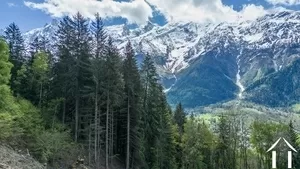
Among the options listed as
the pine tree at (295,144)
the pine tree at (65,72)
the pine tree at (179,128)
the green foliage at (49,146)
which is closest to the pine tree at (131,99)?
the pine tree at (65,72)

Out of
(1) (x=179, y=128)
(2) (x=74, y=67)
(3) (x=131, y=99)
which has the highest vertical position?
(2) (x=74, y=67)

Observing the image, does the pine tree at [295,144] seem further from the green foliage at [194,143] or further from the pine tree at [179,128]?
the pine tree at [179,128]

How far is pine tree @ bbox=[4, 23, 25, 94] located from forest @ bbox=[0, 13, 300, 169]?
0.88 ft

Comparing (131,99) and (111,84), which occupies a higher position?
(111,84)

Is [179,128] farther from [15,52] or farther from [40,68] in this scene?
[40,68]

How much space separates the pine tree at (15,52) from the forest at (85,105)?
0.27 m

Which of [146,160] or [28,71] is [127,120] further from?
[28,71]

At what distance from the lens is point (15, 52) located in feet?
229

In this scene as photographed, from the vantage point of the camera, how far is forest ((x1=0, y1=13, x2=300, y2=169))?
40.0 meters

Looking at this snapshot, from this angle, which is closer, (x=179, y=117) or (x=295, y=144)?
(x=295, y=144)

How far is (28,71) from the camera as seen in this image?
5791cm

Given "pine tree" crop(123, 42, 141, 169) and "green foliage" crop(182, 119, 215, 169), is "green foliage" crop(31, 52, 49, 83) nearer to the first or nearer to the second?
"pine tree" crop(123, 42, 141, 169)

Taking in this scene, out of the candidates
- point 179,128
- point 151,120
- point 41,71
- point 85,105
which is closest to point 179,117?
point 179,128

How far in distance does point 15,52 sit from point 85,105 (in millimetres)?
22967
